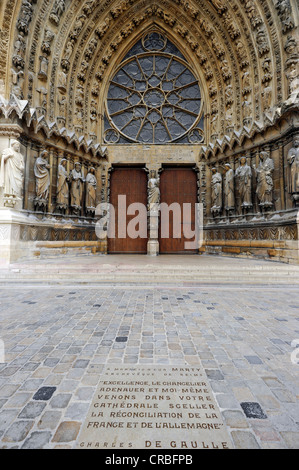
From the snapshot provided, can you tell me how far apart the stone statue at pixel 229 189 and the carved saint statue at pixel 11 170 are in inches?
292

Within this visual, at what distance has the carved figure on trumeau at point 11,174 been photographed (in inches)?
267

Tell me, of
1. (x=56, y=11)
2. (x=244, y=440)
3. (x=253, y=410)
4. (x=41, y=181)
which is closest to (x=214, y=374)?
(x=253, y=410)

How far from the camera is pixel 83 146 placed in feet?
31.8

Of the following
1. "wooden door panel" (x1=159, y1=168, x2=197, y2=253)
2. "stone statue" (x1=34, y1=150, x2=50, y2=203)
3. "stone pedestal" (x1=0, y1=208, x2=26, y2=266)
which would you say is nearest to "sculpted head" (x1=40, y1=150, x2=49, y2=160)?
"stone statue" (x1=34, y1=150, x2=50, y2=203)

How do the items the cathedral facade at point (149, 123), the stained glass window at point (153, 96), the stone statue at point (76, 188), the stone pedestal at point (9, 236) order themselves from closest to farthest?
the stone pedestal at point (9, 236) < the cathedral facade at point (149, 123) < the stone statue at point (76, 188) < the stained glass window at point (153, 96)

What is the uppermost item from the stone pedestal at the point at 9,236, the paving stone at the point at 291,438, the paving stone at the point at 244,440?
the stone pedestal at the point at 9,236

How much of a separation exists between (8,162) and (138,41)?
367 inches

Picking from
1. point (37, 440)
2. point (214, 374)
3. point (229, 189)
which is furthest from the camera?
point (229, 189)

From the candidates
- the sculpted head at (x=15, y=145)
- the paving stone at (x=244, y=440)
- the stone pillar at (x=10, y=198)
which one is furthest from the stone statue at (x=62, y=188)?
the paving stone at (x=244, y=440)

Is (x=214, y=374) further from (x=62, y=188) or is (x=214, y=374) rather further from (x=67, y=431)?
(x=62, y=188)

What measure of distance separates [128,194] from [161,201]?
1.59m

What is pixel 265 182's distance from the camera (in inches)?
319

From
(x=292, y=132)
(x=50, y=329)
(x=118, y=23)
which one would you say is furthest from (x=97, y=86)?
(x=50, y=329)

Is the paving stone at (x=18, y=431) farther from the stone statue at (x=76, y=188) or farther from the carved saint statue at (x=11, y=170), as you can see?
the stone statue at (x=76, y=188)
